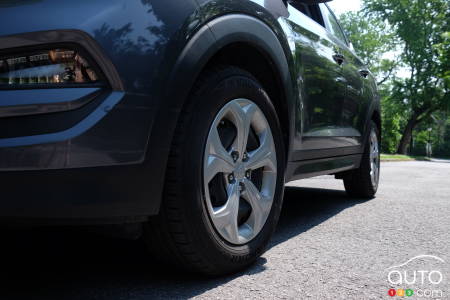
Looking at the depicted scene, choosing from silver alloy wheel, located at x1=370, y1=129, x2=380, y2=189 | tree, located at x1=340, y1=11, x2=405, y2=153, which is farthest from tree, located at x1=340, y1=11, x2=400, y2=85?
silver alloy wheel, located at x1=370, y1=129, x2=380, y2=189

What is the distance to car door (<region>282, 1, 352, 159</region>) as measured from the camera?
8.98ft

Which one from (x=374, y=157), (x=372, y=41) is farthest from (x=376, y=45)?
(x=374, y=157)

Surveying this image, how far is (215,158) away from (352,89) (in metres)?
2.12

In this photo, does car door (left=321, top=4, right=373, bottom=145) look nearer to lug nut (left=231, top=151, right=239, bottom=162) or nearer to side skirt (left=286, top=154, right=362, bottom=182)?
side skirt (left=286, top=154, right=362, bottom=182)

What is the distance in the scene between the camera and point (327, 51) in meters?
3.23

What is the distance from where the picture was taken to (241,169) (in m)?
2.15

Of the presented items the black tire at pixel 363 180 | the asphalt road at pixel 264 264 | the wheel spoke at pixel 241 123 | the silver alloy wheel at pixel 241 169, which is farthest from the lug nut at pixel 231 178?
the black tire at pixel 363 180

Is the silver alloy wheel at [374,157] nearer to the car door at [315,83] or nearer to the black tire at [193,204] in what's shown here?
the car door at [315,83]

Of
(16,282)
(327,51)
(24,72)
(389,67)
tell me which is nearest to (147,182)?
(24,72)

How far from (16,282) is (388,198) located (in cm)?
384

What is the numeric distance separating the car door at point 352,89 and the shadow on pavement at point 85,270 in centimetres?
115

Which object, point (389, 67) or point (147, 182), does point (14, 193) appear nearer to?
point (147, 182)

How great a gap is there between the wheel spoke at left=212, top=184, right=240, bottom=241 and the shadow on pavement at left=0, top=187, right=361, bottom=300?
7.6 inches

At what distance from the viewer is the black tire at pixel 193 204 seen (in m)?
1.80
